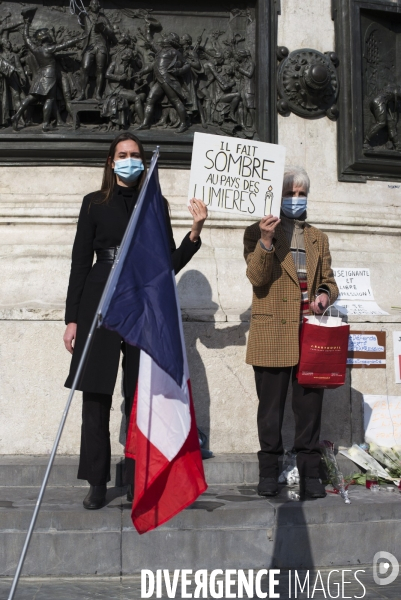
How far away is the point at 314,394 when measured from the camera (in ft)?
17.1

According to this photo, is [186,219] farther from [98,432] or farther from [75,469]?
[98,432]

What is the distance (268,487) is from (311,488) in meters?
0.25

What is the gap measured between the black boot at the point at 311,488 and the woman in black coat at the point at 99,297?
1.01 metres

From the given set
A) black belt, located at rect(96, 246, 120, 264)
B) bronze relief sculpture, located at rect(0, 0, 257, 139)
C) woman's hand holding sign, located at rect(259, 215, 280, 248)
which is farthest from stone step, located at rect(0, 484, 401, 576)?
bronze relief sculpture, located at rect(0, 0, 257, 139)

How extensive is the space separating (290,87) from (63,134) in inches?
73.2

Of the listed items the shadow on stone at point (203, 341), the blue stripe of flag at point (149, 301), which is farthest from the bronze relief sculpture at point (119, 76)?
the blue stripe of flag at point (149, 301)

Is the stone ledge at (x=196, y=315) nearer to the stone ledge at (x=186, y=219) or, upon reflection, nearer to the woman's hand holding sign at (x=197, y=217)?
the stone ledge at (x=186, y=219)

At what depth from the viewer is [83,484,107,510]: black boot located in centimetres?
470

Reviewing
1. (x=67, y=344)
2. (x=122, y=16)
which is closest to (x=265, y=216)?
(x=67, y=344)

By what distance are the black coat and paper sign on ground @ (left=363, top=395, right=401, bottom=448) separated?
6.45ft

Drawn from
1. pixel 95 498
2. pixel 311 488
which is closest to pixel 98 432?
pixel 95 498

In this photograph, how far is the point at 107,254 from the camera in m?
4.92

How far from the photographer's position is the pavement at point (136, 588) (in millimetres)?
4098

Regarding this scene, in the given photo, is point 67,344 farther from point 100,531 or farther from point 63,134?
point 63,134
